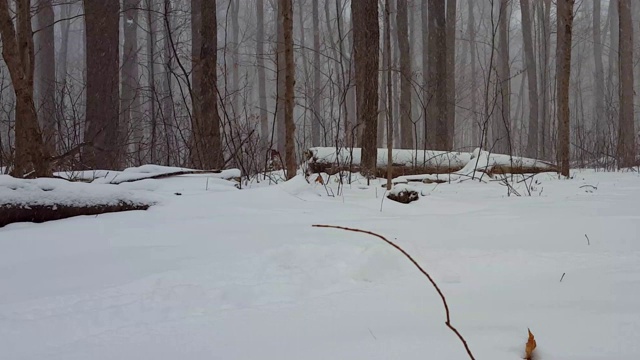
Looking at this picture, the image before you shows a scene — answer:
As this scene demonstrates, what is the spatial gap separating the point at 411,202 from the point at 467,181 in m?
2.47

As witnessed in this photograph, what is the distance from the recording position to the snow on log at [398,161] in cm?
582

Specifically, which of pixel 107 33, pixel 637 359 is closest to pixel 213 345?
pixel 637 359

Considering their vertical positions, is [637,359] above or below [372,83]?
below

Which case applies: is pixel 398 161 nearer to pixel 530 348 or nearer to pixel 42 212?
pixel 42 212

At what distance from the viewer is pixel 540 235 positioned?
1634 mm

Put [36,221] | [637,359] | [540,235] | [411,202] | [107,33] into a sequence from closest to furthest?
[637,359] < [540,235] < [36,221] < [411,202] < [107,33]

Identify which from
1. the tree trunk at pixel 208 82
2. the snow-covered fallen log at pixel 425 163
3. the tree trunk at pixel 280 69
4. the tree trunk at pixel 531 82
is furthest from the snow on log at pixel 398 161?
the tree trunk at pixel 531 82

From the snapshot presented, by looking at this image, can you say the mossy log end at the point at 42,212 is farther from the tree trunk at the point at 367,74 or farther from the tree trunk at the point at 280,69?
the tree trunk at the point at 367,74

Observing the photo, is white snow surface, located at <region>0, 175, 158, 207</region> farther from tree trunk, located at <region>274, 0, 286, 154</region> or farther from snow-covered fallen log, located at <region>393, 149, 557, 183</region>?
snow-covered fallen log, located at <region>393, 149, 557, 183</region>

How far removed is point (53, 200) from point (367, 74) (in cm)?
→ 473

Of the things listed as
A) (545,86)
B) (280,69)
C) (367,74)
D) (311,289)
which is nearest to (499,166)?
(367,74)

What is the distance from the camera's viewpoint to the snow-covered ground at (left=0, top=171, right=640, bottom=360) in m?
0.85

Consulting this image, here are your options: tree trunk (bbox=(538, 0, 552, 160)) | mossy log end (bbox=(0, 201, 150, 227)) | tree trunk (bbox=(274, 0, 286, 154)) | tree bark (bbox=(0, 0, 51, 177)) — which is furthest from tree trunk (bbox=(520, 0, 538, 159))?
mossy log end (bbox=(0, 201, 150, 227))

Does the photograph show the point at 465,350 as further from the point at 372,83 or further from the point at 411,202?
the point at 372,83
